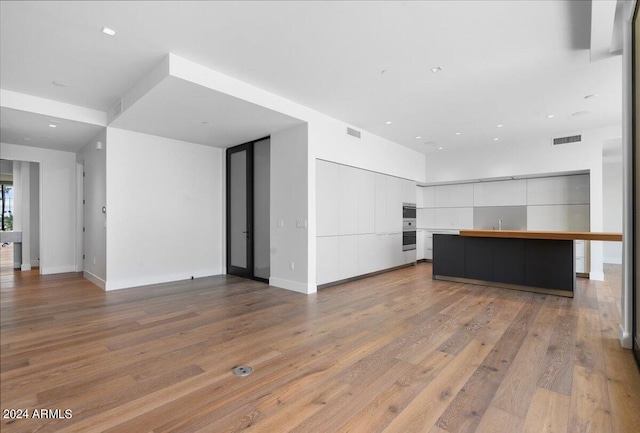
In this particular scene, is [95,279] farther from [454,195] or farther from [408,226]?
[454,195]

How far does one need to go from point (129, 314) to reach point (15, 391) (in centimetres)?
180

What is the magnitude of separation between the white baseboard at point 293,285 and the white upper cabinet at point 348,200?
3.84 feet

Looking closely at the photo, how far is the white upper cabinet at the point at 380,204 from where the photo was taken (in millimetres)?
6629

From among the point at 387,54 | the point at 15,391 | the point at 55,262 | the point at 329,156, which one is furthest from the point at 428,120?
the point at 55,262

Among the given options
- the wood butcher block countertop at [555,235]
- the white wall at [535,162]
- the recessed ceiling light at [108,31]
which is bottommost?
the wood butcher block countertop at [555,235]

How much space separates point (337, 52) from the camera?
3365mm

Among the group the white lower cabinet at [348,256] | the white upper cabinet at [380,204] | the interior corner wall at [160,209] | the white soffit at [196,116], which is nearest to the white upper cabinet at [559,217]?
the white upper cabinet at [380,204]

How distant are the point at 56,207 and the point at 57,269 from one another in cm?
131

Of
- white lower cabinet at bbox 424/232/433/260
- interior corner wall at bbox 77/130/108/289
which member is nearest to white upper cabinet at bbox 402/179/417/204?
white lower cabinet at bbox 424/232/433/260

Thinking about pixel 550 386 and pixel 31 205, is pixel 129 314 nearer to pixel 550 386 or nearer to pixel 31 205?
pixel 550 386

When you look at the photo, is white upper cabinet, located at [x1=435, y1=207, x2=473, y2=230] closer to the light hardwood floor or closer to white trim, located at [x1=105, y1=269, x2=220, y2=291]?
the light hardwood floor

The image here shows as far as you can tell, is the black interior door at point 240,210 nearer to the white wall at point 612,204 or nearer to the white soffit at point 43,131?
the white soffit at point 43,131

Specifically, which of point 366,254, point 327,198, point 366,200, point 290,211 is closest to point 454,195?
point 366,200

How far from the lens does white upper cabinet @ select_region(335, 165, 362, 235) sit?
573cm
